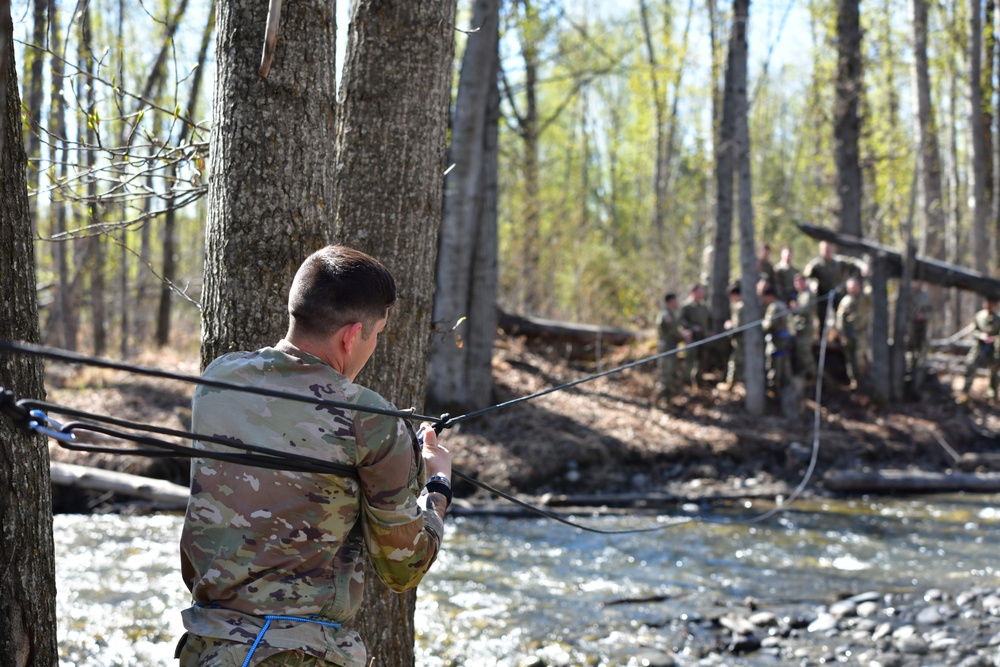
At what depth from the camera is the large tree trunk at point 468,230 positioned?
1235 cm

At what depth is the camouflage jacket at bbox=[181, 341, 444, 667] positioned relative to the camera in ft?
7.38

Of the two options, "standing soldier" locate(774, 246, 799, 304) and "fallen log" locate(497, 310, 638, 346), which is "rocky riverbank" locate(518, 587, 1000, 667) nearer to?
"standing soldier" locate(774, 246, 799, 304)

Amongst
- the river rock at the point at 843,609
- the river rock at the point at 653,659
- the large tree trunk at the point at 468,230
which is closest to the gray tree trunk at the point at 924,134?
the large tree trunk at the point at 468,230

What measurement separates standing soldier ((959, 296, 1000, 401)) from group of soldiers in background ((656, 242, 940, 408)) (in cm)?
2

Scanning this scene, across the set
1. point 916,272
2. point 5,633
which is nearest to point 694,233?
point 916,272

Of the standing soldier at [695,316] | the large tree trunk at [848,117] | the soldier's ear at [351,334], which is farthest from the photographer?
the large tree trunk at [848,117]

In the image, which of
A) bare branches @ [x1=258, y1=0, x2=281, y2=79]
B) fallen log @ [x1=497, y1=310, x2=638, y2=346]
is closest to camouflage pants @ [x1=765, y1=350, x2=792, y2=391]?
fallen log @ [x1=497, y1=310, x2=638, y2=346]

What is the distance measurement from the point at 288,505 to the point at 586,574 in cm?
698

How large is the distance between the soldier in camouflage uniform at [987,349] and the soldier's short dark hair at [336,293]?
1656 cm

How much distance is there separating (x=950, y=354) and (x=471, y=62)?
40.2ft

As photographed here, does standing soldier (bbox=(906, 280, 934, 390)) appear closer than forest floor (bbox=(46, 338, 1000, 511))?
No

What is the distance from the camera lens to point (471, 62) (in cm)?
1221

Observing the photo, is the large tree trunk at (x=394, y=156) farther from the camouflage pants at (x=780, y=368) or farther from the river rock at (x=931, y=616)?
the camouflage pants at (x=780, y=368)

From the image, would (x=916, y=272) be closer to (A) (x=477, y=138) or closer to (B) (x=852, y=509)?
(B) (x=852, y=509)
